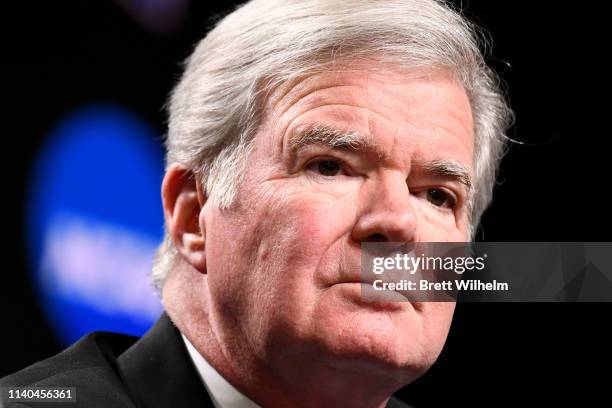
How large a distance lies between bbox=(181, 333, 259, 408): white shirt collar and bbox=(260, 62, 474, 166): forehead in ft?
2.03

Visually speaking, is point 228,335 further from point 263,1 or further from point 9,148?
point 9,148

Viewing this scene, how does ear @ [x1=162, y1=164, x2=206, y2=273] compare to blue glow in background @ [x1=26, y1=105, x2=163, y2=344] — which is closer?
ear @ [x1=162, y1=164, x2=206, y2=273]

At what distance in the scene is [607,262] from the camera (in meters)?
2.91

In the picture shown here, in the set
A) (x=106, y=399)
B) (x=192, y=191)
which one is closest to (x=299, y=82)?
(x=192, y=191)

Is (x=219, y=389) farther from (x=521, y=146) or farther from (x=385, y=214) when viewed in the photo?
(x=521, y=146)

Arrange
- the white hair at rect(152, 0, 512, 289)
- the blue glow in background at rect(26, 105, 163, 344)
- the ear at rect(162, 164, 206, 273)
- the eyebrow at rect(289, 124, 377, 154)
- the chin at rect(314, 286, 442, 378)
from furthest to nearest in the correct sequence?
the blue glow in background at rect(26, 105, 163, 344) → the ear at rect(162, 164, 206, 273) → the white hair at rect(152, 0, 512, 289) → the eyebrow at rect(289, 124, 377, 154) → the chin at rect(314, 286, 442, 378)

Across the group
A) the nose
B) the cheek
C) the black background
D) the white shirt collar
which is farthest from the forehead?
the black background

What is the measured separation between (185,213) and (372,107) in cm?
62

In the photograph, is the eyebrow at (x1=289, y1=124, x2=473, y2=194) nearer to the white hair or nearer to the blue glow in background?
the white hair

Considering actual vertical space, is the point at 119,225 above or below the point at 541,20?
below

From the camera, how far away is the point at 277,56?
233cm

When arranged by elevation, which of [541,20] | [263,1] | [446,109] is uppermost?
[263,1]

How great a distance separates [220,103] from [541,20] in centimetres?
179

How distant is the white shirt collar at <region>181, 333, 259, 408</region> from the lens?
7.66ft
